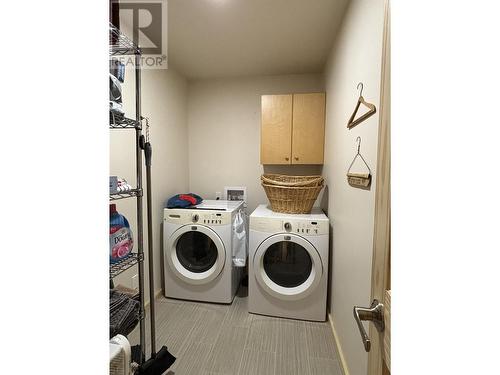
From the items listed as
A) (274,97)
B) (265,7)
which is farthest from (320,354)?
(265,7)

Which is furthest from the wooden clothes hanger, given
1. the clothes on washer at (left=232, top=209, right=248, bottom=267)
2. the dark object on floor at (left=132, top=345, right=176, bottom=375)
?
the dark object on floor at (left=132, top=345, right=176, bottom=375)

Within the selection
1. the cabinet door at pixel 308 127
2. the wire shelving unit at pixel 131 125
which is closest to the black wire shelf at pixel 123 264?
the wire shelving unit at pixel 131 125

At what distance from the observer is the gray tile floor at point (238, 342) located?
1.46 metres

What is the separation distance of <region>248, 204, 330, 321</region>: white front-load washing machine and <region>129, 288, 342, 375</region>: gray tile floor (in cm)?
12

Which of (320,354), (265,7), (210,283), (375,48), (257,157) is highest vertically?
(265,7)

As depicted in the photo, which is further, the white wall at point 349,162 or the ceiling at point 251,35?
the ceiling at point 251,35

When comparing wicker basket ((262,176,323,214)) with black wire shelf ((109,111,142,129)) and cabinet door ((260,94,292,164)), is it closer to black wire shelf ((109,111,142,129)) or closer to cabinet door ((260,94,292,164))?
cabinet door ((260,94,292,164))

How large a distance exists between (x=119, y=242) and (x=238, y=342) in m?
1.15

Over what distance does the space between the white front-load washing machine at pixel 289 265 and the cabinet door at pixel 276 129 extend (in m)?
0.72

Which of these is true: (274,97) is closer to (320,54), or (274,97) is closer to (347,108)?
(320,54)

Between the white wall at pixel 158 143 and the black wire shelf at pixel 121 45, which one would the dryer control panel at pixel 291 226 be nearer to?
the white wall at pixel 158 143

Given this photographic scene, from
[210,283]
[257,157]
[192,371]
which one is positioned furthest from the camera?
[257,157]

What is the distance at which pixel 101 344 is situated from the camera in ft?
1.16

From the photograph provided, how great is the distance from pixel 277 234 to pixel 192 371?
3.50 feet
